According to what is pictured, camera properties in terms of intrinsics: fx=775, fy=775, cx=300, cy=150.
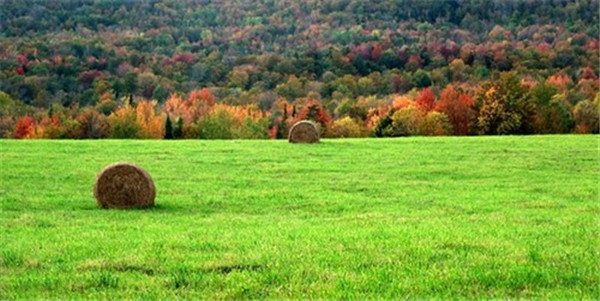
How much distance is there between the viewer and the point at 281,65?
4250 inches

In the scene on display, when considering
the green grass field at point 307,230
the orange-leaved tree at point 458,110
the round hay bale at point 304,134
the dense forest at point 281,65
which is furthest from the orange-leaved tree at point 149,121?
the green grass field at point 307,230

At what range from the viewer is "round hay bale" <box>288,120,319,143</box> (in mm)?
43781

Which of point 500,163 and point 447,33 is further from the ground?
point 447,33

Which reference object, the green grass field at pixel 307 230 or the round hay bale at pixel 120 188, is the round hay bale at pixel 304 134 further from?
the round hay bale at pixel 120 188

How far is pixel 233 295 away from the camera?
9.15 meters

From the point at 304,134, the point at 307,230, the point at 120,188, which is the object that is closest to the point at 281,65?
the point at 304,134

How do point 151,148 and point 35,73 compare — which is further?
point 35,73

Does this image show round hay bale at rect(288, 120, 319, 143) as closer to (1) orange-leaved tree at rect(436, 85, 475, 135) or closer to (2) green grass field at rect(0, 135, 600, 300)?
(2) green grass field at rect(0, 135, 600, 300)

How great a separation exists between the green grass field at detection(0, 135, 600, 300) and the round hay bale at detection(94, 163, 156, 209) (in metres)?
0.45

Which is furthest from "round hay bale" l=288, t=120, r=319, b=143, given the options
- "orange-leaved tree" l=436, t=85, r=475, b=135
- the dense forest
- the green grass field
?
"orange-leaved tree" l=436, t=85, r=475, b=135

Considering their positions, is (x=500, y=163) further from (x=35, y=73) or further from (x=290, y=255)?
(x=35, y=73)

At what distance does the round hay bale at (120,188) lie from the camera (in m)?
19.7

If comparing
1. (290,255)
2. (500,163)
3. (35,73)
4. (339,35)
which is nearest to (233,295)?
(290,255)

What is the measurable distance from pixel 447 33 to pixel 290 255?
101 metres
